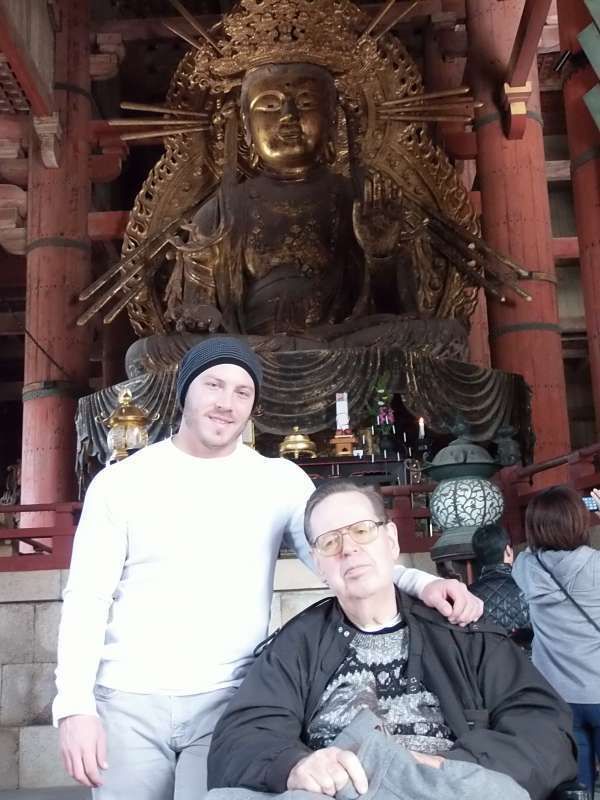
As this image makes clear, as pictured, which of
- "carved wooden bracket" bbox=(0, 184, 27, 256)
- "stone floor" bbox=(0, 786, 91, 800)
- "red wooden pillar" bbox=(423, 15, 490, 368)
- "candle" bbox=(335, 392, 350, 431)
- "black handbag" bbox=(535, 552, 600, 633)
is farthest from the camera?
"red wooden pillar" bbox=(423, 15, 490, 368)

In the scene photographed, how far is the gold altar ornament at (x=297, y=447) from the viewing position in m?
5.37

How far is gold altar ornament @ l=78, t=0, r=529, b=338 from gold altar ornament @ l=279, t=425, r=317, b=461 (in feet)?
4.05

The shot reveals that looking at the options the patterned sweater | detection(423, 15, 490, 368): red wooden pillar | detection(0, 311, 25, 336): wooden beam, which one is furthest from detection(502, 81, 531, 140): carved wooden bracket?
detection(0, 311, 25, 336): wooden beam

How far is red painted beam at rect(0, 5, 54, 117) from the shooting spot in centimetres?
566

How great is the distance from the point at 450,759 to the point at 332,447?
4397mm

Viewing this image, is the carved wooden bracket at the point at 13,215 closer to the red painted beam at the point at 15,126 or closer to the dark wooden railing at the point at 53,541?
the red painted beam at the point at 15,126

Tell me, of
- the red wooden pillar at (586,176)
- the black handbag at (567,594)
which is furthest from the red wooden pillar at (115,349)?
the black handbag at (567,594)

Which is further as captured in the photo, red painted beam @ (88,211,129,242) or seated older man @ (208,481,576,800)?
red painted beam @ (88,211,129,242)

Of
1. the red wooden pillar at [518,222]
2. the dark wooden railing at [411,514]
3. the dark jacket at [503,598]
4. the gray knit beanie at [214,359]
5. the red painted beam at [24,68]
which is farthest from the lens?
the red wooden pillar at [518,222]

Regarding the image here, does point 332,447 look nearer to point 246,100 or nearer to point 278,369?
point 278,369

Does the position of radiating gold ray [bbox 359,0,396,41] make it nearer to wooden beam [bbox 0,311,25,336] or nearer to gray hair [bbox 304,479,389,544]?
wooden beam [bbox 0,311,25,336]

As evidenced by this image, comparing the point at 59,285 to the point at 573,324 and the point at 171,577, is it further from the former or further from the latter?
the point at 573,324

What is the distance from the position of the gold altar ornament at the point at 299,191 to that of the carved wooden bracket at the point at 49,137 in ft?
2.24

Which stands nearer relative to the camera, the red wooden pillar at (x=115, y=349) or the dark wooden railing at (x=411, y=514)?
the dark wooden railing at (x=411, y=514)
